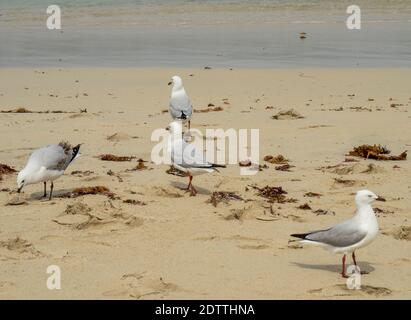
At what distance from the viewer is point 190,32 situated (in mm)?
27844

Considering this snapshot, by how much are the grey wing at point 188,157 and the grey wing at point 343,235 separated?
101 inches

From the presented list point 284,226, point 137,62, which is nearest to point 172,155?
point 284,226

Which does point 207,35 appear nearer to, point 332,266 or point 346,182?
point 346,182

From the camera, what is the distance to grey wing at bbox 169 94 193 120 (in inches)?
470

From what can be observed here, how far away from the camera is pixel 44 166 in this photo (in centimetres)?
794

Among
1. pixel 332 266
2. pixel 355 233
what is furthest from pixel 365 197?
pixel 332 266

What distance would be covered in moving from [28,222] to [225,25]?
23624 mm

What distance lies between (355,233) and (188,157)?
117 inches

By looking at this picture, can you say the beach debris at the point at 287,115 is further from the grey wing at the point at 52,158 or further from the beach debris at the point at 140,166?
the grey wing at the point at 52,158

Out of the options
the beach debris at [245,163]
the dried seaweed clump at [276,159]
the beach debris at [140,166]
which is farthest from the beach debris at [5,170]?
the dried seaweed clump at [276,159]

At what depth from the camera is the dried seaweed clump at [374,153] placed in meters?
9.74

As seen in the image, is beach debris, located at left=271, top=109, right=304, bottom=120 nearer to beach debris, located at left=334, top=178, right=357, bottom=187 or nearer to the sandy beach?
the sandy beach
